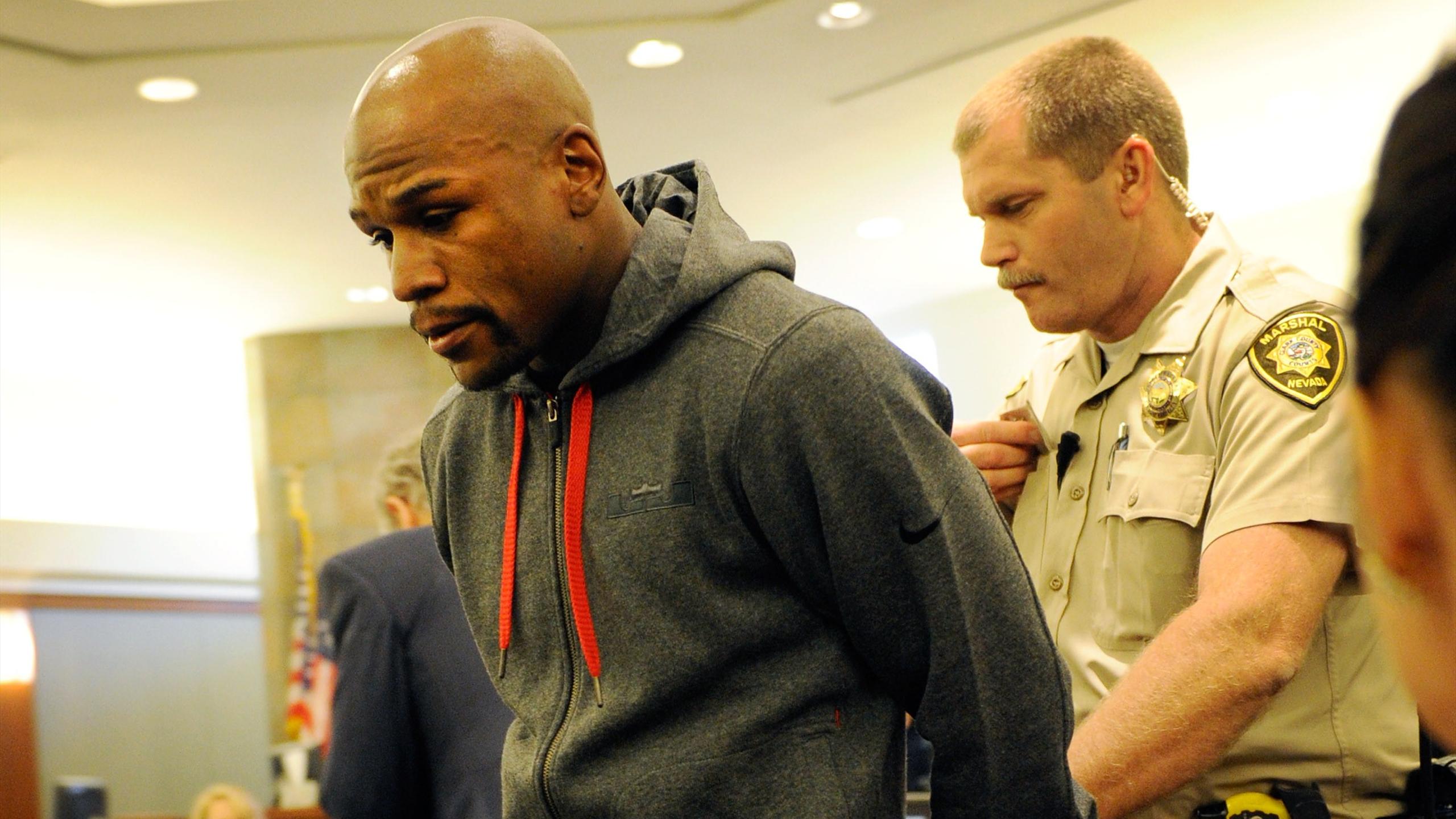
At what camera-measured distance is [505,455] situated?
4.72 feet

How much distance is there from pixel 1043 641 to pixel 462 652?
156 centimetres

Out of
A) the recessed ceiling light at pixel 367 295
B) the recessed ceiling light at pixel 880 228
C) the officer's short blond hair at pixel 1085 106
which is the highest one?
the recessed ceiling light at pixel 367 295

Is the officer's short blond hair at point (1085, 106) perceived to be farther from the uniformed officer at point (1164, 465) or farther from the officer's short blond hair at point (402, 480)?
the officer's short blond hair at point (402, 480)

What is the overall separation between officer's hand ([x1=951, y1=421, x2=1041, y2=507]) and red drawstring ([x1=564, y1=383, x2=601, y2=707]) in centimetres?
84

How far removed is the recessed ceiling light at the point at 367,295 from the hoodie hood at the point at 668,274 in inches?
299

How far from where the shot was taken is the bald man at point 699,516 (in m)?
1.23

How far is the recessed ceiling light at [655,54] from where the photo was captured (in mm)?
5348

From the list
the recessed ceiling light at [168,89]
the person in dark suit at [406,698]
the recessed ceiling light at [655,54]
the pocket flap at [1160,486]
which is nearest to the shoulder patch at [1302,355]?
the pocket flap at [1160,486]

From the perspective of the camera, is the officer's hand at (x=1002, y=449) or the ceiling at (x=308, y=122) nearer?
the officer's hand at (x=1002, y=449)

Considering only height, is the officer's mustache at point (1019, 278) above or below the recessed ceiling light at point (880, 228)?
below

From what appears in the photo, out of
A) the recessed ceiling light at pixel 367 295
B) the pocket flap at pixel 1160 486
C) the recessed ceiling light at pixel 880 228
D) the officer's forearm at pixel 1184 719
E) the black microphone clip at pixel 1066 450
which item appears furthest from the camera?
the recessed ceiling light at pixel 367 295

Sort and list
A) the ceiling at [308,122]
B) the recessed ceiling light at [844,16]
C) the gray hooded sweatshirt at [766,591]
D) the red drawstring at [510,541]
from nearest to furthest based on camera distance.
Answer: the gray hooded sweatshirt at [766,591]
the red drawstring at [510,541]
the ceiling at [308,122]
the recessed ceiling light at [844,16]

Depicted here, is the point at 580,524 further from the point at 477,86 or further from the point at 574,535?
the point at 477,86

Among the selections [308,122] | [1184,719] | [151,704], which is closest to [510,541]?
[1184,719]
